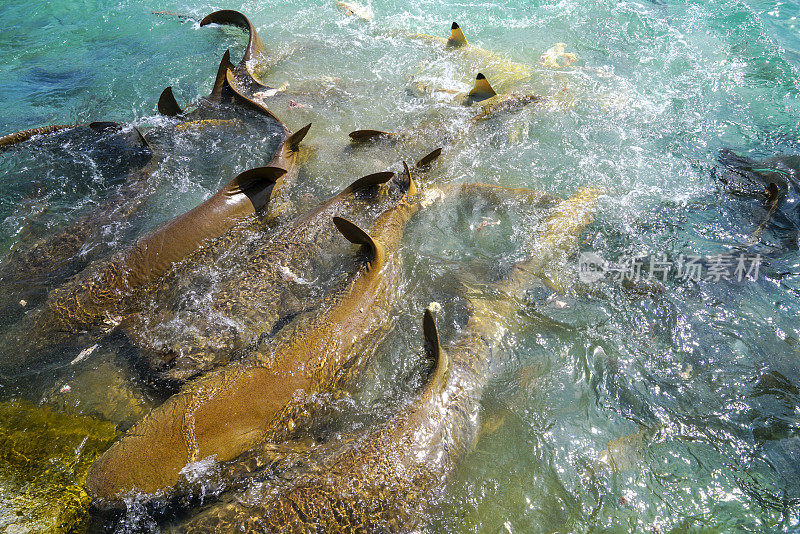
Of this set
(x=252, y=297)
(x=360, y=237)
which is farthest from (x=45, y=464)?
(x=360, y=237)

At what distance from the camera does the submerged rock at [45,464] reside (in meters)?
2.71

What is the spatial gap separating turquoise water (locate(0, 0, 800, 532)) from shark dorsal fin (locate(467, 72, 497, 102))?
427 mm

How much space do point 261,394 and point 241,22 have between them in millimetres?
7298

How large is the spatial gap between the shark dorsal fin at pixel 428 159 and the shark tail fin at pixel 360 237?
157 centimetres

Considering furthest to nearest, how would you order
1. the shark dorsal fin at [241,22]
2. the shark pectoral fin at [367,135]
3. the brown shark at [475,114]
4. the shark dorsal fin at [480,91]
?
the shark dorsal fin at [241,22] < the shark dorsal fin at [480,91] < the brown shark at [475,114] < the shark pectoral fin at [367,135]

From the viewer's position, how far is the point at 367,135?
5.46m

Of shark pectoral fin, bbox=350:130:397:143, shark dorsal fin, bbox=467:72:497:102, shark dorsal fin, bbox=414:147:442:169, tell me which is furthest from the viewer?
shark dorsal fin, bbox=467:72:497:102

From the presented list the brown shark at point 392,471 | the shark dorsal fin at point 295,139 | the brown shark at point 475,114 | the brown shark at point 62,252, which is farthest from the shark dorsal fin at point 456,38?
the brown shark at point 392,471

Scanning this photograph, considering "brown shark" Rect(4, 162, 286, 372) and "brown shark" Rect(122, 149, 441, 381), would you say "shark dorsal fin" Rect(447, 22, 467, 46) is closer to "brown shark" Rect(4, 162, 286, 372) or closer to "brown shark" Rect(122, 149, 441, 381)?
"brown shark" Rect(122, 149, 441, 381)

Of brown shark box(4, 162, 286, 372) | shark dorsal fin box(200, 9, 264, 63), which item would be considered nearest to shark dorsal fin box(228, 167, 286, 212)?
brown shark box(4, 162, 286, 372)

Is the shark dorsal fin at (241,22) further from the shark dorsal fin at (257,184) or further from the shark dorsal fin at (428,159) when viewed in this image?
the shark dorsal fin at (428,159)

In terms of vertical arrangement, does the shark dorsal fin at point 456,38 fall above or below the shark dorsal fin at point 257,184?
above

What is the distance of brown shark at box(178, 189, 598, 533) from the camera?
8.45 feet

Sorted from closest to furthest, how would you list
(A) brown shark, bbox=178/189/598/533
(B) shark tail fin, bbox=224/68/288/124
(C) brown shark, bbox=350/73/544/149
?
(A) brown shark, bbox=178/189/598/533 < (C) brown shark, bbox=350/73/544/149 < (B) shark tail fin, bbox=224/68/288/124
